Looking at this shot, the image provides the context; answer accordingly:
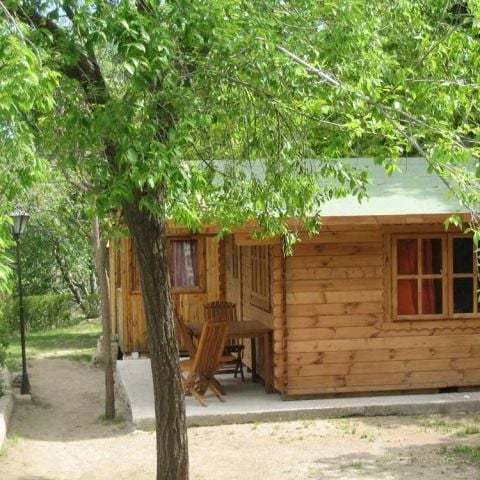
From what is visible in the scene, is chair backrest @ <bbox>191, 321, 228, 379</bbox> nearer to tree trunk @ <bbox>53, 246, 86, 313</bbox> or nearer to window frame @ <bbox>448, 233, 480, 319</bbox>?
window frame @ <bbox>448, 233, 480, 319</bbox>

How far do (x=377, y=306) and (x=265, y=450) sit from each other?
8.99ft

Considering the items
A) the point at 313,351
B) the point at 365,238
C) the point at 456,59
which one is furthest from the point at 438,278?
the point at 456,59

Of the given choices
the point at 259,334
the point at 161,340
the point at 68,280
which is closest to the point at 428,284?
the point at 259,334

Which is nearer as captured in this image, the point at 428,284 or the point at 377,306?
the point at 377,306

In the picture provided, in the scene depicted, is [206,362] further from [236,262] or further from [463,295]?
[236,262]

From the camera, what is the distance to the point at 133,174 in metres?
5.79

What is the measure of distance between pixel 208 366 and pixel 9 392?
3.13 m

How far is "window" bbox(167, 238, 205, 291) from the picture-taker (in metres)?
16.8

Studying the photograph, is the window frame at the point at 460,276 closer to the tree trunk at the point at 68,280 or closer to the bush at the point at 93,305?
the bush at the point at 93,305

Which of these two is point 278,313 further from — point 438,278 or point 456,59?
point 456,59

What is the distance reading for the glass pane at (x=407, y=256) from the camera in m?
11.8

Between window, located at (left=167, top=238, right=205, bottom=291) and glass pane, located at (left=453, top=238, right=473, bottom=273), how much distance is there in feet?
19.2

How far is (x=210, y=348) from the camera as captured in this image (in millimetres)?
11391

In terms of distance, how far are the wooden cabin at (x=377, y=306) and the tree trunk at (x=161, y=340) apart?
3.78 meters
